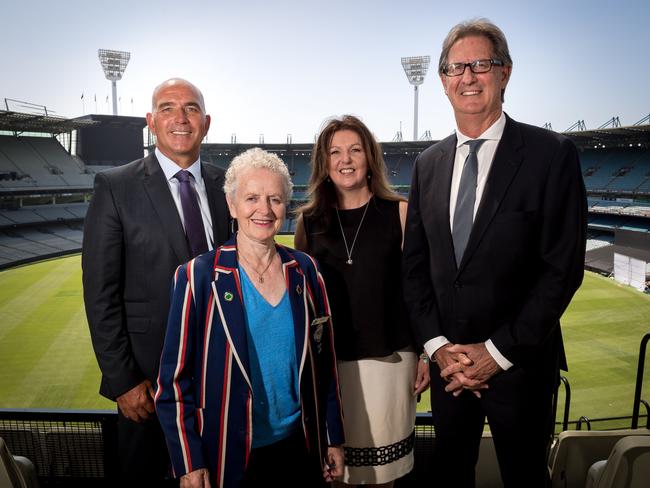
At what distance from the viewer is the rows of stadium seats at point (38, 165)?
3006 cm

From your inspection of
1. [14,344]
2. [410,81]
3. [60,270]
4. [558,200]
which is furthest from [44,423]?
[410,81]

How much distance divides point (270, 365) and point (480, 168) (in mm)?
1159

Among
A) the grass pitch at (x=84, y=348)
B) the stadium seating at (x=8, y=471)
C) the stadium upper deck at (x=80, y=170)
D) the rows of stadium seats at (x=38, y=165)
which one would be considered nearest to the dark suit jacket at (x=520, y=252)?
the stadium seating at (x=8, y=471)

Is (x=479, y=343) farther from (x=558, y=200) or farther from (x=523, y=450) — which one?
(x=558, y=200)

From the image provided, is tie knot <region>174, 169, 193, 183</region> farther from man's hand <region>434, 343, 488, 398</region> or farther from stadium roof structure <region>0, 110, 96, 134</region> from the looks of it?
stadium roof structure <region>0, 110, 96, 134</region>

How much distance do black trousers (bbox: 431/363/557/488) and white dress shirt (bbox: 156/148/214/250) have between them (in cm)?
134

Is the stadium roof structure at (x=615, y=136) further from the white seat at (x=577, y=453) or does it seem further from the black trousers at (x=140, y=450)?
the black trousers at (x=140, y=450)

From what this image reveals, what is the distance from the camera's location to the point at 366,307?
→ 2260 millimetres

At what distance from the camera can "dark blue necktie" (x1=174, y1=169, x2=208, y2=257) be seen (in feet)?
7.29

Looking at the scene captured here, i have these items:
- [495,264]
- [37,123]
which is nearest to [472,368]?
[495,264]

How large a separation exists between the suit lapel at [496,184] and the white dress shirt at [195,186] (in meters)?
1.25

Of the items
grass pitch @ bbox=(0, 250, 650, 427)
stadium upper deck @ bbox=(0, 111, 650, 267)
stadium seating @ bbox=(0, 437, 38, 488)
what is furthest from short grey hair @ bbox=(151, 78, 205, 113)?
stadium upper deck @ bbox=(0, 111, 650, 267)

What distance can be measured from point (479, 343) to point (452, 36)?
1256 millimetres

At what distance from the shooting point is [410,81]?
158 ft
